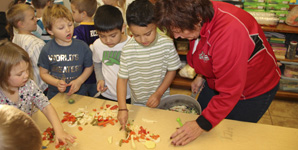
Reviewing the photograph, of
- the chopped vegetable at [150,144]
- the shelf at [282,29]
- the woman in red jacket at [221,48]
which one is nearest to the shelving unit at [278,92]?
the shelf at [282,29]

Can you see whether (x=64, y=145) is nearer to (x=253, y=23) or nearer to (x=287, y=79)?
(x=253, y=23)

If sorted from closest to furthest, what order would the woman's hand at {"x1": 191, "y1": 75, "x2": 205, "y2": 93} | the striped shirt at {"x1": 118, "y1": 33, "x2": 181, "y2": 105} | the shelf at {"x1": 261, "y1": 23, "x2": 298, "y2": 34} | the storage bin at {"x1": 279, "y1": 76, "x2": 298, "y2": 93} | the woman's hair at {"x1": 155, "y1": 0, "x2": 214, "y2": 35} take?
the woman's hair at {"x1": 155, "y1": 0, "x2": 214, "y2": 35} < the striped shirt at {"x1": 118, "y1": 33, "x2": 181, "y2": 105} < the woman's hand at {"x1": 191, "y1": 75, "x2": 205, "y2": 93} < the shelf at {"x1": 261, "y1": 23, "x2": 298, "y2": 34} < the storage bin at {"x1": 279, "y1": 76, "x2": 298, "y2": 93}

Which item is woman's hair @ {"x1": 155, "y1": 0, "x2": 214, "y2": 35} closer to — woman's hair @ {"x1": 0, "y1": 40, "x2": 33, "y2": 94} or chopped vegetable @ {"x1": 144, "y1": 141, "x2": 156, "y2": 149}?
chopped vegetable @ {"x1": 144, "y1": 141, "x2": 156, "y2": 149}

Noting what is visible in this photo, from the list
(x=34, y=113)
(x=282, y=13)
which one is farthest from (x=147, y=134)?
(x=282, y=13)

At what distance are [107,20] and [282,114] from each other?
245cm

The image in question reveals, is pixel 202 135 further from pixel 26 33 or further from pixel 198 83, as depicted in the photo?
pixel 26 33

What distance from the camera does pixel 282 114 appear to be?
279 centimetres

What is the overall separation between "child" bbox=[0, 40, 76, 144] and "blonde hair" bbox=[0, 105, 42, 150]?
460 millimetres

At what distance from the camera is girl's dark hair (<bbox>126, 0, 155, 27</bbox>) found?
130cm

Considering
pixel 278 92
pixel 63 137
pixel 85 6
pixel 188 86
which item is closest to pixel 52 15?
pixel 85 6

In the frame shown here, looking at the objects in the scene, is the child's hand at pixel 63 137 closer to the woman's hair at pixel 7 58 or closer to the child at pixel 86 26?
the woman's hair at pixel 7 58

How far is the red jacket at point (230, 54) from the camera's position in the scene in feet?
3.21

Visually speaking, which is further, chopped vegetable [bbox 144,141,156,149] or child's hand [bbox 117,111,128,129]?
child's hand [bbox 117,111,128,129]

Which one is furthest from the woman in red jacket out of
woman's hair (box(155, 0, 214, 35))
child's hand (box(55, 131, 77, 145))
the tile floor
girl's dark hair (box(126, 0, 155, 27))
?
the tile floor
